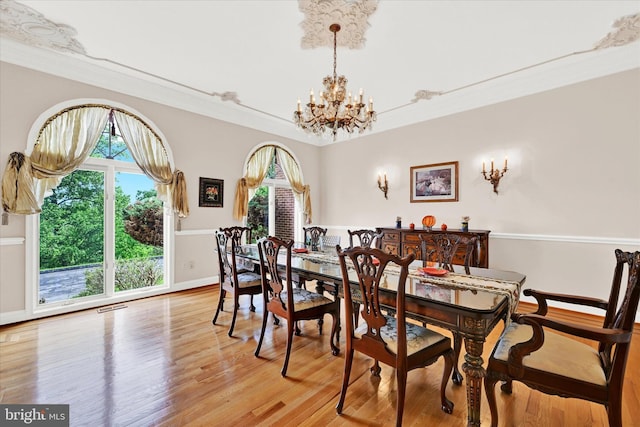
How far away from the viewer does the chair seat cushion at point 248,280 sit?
3.01 meters

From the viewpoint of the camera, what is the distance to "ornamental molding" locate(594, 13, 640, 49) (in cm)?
263

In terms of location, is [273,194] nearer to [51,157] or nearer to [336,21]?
[51,157]

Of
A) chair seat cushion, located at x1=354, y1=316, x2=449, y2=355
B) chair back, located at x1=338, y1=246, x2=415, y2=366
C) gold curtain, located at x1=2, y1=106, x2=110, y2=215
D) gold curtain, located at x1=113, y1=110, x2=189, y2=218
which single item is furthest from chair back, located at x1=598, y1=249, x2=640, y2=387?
gold curtain, located at x1=2, y1=106, x2=110, y2=215

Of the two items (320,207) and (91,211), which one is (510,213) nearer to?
(320,207)

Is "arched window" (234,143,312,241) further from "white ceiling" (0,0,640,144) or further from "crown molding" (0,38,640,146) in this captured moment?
"white ceiling" (0,0,640,144)

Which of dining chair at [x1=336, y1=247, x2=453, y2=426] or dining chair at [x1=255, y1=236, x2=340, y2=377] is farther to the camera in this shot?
dining chair at [x1=255, y1=236, x2=340, y2=377]

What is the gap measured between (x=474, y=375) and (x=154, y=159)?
4.48 m

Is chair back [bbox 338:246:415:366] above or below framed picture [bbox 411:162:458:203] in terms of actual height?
below

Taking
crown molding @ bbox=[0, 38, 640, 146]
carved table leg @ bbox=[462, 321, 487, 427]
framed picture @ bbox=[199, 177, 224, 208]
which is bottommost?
carved table leg @ bbox=[462, 321, 487, 427]

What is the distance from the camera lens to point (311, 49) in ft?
10.3

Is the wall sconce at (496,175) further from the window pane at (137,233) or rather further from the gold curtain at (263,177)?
the window pane at (137,233)

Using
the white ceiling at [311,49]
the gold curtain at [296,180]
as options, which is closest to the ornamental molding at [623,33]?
the white ceiling at [311,49]

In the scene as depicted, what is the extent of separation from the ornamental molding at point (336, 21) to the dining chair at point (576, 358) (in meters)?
2.66

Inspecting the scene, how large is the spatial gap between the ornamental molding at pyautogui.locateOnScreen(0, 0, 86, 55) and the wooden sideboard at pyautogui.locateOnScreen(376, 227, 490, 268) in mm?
4541
